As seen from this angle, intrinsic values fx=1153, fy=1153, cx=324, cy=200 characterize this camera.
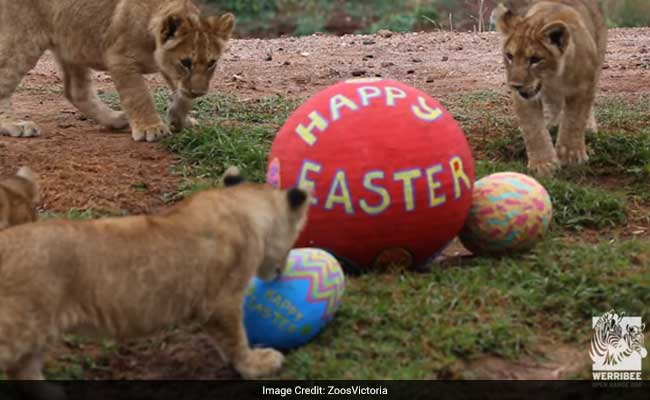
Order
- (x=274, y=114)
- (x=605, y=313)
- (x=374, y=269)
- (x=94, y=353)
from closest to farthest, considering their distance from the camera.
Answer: (x=94, y=353), (x=605, y=313), (x=374, y=269), (x=274, y=114)

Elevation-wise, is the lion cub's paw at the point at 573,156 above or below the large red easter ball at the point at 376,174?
below

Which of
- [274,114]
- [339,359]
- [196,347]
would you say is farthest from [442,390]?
[274,114]

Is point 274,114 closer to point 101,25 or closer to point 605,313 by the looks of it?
point 101,25

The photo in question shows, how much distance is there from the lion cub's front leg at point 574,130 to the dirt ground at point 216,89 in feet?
8.38

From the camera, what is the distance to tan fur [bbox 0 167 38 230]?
560 centimetres

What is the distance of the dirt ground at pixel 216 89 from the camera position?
5098 millimetres

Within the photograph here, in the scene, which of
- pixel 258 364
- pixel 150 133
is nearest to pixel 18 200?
pixel 258 364

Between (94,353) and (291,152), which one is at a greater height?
(291,152)

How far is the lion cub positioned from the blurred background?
40.9ft

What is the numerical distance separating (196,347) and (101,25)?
4120mm

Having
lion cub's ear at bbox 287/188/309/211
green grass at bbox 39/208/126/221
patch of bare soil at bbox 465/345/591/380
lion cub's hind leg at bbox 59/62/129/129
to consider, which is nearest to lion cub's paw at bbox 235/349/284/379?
lion cub's ear at bbox 287/188/309/211

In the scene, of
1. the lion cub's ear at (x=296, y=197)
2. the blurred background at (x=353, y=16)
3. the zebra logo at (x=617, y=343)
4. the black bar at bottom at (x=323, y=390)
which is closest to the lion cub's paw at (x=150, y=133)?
the lion cub's ear at (x=296, y=197)

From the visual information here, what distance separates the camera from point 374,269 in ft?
19.2

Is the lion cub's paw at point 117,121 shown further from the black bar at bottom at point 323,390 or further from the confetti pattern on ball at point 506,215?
the black bar at bottom at point 323,390
